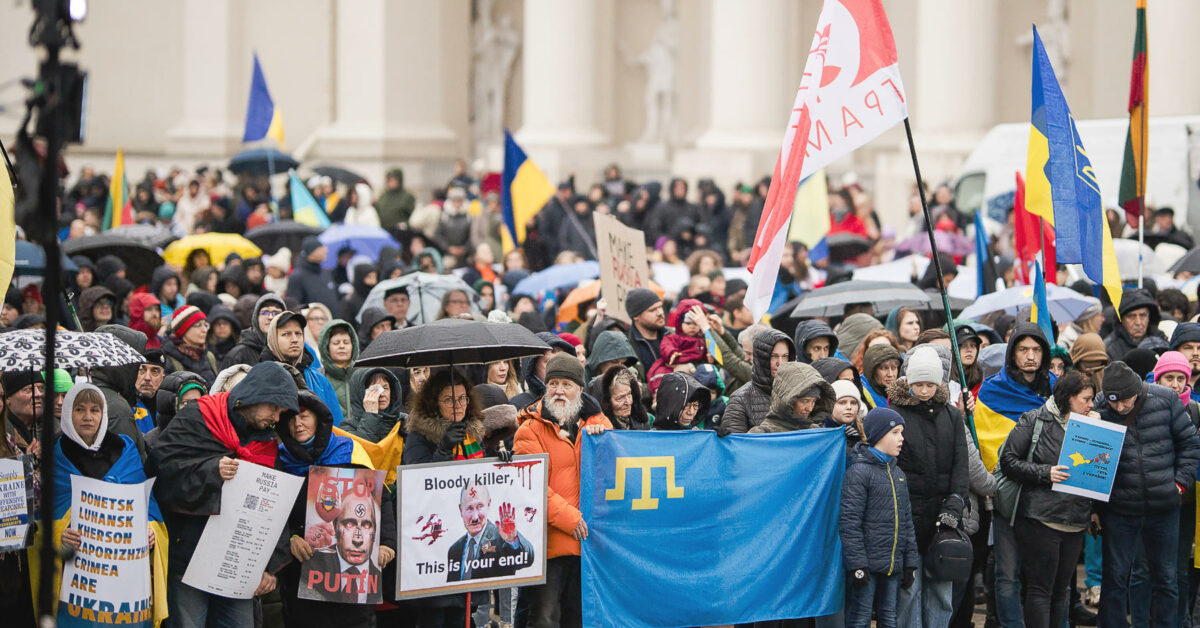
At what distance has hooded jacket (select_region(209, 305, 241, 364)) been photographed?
11883 millimetres

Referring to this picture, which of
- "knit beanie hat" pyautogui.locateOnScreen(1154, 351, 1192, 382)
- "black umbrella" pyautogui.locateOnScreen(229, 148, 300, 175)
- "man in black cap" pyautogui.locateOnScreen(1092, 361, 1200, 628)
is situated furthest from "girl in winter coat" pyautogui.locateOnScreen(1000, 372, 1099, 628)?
"black umbrella" pyautogui.locateOnScreen(229, 148, 300, 175)

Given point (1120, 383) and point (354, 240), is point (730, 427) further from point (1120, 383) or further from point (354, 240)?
point (354, 240)

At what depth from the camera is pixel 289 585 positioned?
846 cm

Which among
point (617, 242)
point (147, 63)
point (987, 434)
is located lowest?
point (987, 434)

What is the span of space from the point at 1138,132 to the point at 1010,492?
3.86 m

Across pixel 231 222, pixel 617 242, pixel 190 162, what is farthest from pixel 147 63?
pixel 617 242

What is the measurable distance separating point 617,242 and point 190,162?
900 inches

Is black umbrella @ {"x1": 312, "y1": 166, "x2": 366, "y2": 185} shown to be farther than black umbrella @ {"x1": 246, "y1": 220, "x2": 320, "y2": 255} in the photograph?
Yes

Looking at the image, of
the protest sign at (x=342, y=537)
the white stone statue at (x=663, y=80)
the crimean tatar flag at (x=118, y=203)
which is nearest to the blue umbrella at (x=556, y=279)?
the crimean tatar flag at (x=118, y=203)

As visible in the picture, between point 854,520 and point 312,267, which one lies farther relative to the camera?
point 312,267

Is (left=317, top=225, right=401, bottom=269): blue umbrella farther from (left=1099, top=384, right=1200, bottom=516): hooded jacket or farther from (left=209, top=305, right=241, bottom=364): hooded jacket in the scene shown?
(left=1099, top=384, right=1200, bottom=516): hooded jacket

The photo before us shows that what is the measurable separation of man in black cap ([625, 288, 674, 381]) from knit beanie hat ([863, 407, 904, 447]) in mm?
2963

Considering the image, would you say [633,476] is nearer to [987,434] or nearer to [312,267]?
[987,434]

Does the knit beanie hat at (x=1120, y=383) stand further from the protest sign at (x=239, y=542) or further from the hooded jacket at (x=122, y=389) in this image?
the hooded jacket at (x=122, y=389)
